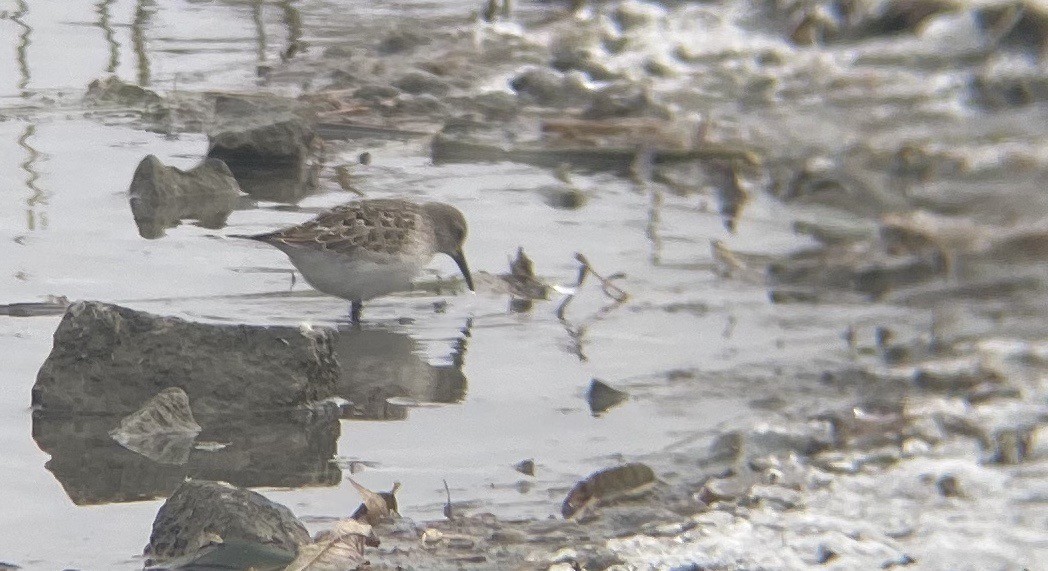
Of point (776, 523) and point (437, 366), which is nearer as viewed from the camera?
point (776, 523)

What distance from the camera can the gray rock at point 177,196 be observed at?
834 cm

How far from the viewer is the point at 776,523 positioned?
4953mm

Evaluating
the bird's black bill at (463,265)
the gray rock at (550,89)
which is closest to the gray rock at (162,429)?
the bird's black bill at (463,265)

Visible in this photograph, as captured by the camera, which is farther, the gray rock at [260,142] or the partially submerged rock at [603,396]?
the gray rock at [260,142]

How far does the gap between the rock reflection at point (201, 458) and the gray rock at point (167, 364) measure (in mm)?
65

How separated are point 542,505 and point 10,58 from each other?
7.23 m

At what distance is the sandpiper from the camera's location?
724cm

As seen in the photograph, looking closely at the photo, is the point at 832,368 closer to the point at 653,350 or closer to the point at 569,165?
the point at 653,350

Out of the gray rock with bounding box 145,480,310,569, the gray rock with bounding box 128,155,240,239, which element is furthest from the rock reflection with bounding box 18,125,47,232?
the gray rock with bounding box 145,480,310,569

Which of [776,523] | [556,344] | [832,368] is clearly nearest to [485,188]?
[556,344]

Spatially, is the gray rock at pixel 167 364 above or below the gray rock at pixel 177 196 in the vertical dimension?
below

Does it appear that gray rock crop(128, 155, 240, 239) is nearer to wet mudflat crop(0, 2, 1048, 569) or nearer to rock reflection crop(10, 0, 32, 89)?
wet mudflat crop(0, 2, 1048, 569)

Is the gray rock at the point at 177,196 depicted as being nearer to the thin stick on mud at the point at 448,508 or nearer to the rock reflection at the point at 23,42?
the rock reflection at the point at 23,42

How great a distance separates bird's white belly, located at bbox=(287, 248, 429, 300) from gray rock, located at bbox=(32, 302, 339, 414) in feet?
4.18
